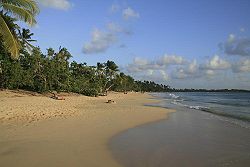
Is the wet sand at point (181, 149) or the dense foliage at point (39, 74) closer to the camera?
the wet sand at point (181, 149)

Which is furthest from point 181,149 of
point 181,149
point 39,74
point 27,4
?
point 39,74

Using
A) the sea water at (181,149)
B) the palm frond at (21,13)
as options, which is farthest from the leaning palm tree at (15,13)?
the sea water at (181,149)

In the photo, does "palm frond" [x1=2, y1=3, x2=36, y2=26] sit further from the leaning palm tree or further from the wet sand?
the wet sand

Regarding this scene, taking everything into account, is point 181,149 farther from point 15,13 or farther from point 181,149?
point 15,13

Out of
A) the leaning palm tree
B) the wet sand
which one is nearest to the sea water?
the wet sand

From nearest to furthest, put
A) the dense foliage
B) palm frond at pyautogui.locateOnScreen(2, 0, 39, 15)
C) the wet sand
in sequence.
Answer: the wet sand → palm frond at pyautogui.locateOnScreen(2, 0, 39, 15) → the dense foliage

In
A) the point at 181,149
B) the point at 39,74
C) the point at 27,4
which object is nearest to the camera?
the point at 181,149

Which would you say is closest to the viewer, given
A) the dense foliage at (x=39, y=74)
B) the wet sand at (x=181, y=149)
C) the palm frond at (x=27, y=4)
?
the wet sand at (x=181, y=149)

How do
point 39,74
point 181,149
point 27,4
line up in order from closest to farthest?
point 181,149 → point 27,4 → point 39,74

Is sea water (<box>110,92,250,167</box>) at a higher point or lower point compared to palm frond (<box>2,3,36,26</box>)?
lower

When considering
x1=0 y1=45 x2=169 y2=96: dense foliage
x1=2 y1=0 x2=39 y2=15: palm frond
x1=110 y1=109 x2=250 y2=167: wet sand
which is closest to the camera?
x1=110 y1=109 x2=250 y2=167: wet sand

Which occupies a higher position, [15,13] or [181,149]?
[15,13]

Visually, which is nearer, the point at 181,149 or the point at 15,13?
the point at 181,149

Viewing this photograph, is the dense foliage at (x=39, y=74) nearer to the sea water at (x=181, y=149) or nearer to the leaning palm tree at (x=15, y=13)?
the leaning palm tree at (x=15, y=13)
